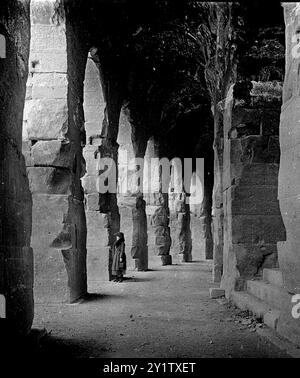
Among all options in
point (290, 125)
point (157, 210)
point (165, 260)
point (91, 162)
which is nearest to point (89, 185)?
point (91, 162)

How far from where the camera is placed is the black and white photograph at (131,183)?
156 inches

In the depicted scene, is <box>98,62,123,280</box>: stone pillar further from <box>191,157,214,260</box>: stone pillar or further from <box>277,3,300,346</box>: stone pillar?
<box>191,157,214,260</box>: stone pillar

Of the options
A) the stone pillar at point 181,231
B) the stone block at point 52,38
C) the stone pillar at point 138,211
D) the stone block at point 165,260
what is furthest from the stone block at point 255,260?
the stone pillar at point 181,231

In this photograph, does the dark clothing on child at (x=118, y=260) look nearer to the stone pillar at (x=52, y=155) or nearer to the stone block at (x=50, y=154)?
the stone pillar at (x=52, y=155)

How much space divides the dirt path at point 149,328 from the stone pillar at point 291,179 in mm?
376

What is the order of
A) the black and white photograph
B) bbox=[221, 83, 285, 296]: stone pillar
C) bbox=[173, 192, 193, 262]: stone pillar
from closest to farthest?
the black and white photograph → bbox=[221, 83, 285, 296]: stone pillar → bbox=[173, 192, 193, 262]: stone pillar

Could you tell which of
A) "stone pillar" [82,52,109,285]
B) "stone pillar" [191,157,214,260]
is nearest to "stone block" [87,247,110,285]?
"stone pillar" [82,52,109,285]

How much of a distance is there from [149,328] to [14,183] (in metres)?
2.46

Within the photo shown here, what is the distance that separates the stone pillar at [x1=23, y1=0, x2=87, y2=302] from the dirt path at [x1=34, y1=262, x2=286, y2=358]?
1.77 ft

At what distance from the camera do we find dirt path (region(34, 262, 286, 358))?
4.23 meters

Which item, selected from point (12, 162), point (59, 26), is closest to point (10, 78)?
point (12, 162)

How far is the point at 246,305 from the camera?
6.39 metres

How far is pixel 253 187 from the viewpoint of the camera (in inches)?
298
